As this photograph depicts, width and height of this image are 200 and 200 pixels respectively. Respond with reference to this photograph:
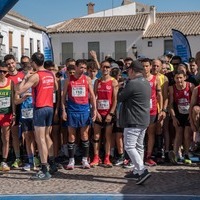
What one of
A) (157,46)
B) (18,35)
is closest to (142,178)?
(18,35)

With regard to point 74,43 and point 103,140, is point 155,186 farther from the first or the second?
point 74,43

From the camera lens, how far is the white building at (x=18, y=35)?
42.0m

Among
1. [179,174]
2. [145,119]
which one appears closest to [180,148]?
[179,174]

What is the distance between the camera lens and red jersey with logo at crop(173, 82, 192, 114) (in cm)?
873

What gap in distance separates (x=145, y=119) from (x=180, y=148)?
2083 mm

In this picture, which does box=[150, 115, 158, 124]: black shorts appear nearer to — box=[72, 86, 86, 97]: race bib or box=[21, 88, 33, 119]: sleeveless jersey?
box=[72, 86, 86, 97]: race bib

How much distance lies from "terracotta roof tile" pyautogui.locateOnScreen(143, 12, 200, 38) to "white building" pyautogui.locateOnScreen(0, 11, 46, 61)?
1443 centimetres

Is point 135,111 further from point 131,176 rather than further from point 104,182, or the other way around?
point 104,182

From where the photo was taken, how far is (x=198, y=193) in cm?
674

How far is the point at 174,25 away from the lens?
59.6 metres

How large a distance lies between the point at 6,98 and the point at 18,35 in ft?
126

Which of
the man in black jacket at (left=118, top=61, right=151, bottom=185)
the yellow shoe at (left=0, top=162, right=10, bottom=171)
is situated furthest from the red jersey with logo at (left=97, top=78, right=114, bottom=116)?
the yellow shoe at (left=0, top=162, right=10, bottom=171)

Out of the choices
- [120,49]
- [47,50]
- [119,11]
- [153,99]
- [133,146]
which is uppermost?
[119,11]

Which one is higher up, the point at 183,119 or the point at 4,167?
the point at 183,119
